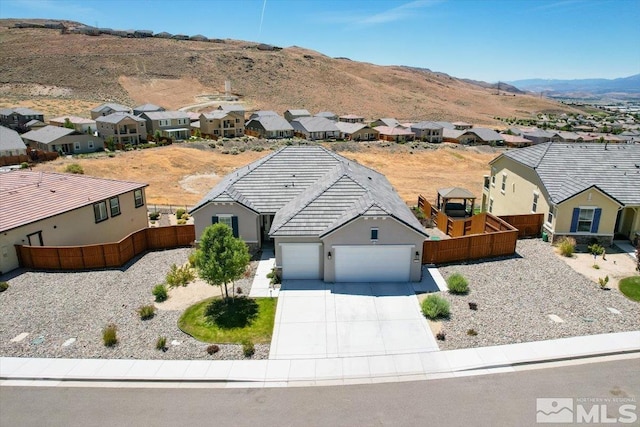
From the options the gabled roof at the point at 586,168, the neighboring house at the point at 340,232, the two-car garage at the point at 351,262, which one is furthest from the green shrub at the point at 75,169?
the gabled roof at the point at 586,168

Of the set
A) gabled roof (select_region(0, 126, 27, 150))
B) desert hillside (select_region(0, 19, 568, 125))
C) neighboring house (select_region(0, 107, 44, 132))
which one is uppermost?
desert hillside (select_region(0, 19, 568, 125))

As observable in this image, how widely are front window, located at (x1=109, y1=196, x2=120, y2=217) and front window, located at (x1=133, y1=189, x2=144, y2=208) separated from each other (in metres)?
1.86

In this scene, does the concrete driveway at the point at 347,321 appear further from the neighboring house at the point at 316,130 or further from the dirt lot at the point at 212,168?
the neighboring house at the point at 316,130

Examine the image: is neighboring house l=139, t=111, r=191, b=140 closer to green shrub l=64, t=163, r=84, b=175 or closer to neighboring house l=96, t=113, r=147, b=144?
neighboring house l=96, t=113, r=147, b=144

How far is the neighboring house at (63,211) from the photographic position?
72.1 ft

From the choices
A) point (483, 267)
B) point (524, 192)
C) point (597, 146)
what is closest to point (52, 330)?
point (483, 267)

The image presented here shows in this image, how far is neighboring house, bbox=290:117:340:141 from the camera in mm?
88938

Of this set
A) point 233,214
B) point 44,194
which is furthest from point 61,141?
point 233,214

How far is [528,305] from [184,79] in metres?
137

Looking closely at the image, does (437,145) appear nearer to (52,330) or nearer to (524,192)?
(524,192)

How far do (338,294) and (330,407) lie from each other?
25.4 feet

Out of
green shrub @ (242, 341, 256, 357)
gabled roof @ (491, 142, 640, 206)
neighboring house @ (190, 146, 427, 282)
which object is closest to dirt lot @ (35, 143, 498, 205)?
gabled roof @ (491, 142, 640, 206)

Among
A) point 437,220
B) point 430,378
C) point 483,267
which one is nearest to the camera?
point 430,378

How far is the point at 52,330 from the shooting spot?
16.8 meters
